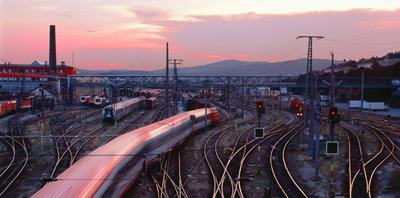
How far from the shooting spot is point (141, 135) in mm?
22188

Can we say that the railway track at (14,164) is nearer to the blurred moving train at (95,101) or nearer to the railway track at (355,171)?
the railway track at (355,171)

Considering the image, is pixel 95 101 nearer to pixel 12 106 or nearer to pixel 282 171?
pixel 12 106

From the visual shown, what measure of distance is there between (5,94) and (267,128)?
171 ft

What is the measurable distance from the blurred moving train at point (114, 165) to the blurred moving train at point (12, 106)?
1289 inches

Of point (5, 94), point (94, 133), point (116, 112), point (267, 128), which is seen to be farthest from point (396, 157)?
point (5, 94)

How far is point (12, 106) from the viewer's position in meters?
59.3

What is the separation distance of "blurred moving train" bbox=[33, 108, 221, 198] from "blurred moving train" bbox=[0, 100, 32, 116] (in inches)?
1289

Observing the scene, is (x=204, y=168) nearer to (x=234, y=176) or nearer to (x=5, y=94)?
(x=234, y=176)

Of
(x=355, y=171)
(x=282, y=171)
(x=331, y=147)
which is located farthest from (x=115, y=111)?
(x=331, y=147)

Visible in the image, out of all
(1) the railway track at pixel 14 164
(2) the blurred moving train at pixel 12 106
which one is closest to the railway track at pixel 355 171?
(1) the railway track at pixel 14 164

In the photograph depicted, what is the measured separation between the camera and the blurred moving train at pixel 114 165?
12.6m

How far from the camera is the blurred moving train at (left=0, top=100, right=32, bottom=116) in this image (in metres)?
55.1

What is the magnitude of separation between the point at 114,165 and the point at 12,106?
47.4m

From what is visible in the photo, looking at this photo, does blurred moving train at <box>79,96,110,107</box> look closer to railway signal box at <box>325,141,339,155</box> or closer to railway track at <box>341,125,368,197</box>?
railway track at <box>341,125,368,197</box>
